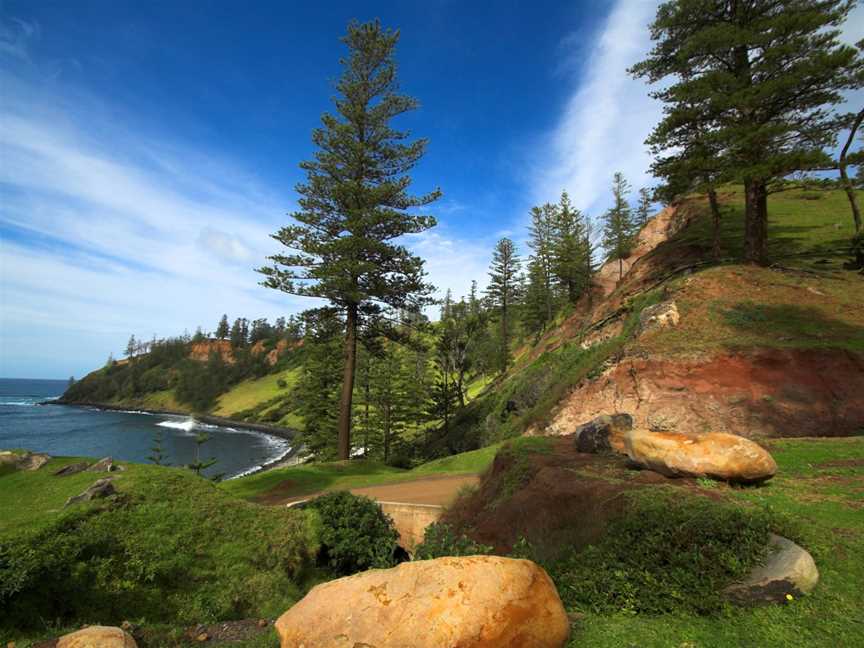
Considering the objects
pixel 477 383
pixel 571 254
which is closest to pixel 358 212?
pixel 571 254

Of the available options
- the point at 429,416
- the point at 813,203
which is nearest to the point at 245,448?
the point at 429,416

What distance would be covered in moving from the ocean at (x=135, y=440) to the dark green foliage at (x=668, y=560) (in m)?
44.8

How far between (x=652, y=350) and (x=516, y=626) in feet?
48.8

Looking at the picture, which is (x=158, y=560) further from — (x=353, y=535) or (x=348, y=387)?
(x=348, y=387)

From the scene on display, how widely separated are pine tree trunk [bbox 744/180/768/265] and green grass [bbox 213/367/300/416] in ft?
299

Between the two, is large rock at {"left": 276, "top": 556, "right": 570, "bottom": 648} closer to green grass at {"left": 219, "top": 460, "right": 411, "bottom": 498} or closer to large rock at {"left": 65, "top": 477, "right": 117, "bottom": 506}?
large rock at {"left": 65, "top": 477, "right": 117, "bottom": 506}

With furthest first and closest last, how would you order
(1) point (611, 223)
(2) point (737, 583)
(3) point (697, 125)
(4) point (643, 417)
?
(1) point (611, 223), (3) point (697, 125), (4) point (643, 417), (2) point (737, 583)

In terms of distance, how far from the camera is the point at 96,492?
8.00 m

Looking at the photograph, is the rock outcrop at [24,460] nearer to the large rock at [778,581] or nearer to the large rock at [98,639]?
the large rock at [98,639]

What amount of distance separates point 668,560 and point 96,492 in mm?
9859

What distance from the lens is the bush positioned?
29.6 ft

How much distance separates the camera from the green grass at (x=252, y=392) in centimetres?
9912

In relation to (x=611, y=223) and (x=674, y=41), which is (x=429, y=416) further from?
(x=611, y=223)

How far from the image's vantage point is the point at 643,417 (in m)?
14.8
